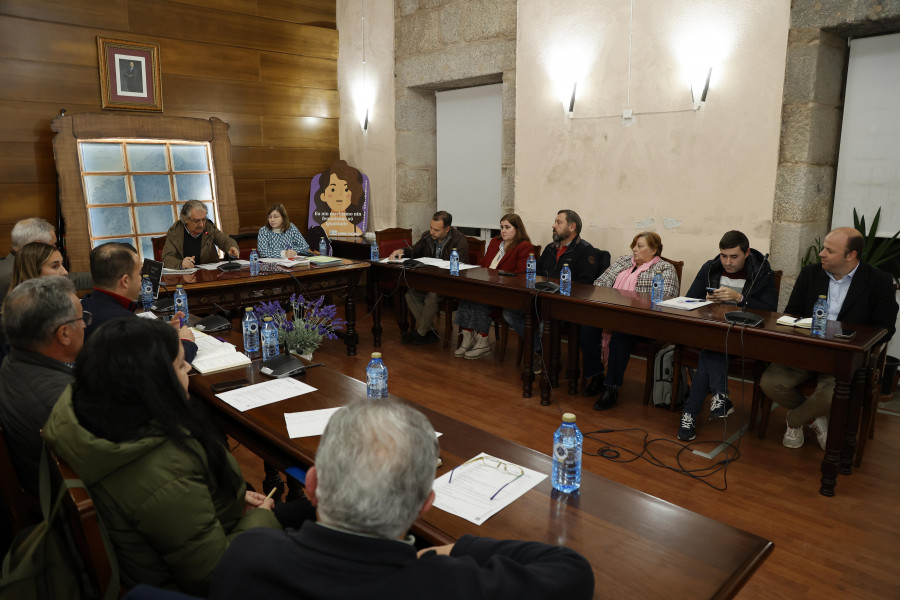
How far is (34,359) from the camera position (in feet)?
6.12

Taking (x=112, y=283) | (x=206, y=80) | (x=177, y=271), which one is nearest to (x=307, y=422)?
(x=112, y=283)

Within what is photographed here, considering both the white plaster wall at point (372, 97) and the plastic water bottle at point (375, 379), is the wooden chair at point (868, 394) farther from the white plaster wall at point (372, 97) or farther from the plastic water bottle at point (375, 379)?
the white plaster wall at point (372, 97)

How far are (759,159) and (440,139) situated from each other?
348 cm

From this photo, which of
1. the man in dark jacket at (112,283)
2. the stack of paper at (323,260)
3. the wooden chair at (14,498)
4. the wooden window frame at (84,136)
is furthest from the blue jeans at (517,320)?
the wooden window frame at (84,136)

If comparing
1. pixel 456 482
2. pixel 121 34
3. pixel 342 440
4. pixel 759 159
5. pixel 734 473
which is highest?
pixel 121 34

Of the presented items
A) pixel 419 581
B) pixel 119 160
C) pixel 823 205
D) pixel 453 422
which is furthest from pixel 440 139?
pixel 419 581

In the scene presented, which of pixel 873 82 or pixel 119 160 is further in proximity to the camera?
pixel 119 160

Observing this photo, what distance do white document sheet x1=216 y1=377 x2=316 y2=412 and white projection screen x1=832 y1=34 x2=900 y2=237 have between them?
3.91 m

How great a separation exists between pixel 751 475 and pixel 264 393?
7.70 ft

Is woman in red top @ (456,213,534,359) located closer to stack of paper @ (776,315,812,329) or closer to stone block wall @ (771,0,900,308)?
stone block wall @ (771,0,900,308)

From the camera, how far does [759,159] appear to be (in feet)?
14.4

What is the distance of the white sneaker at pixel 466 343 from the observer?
16.9ft

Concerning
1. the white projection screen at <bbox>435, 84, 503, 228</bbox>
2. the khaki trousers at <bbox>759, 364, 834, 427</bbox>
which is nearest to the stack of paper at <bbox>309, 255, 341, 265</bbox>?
the white projection screen at <bbox>435, 84, 503, 228</bbox>

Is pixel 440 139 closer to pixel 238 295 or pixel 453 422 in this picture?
A: pixel 238 295
